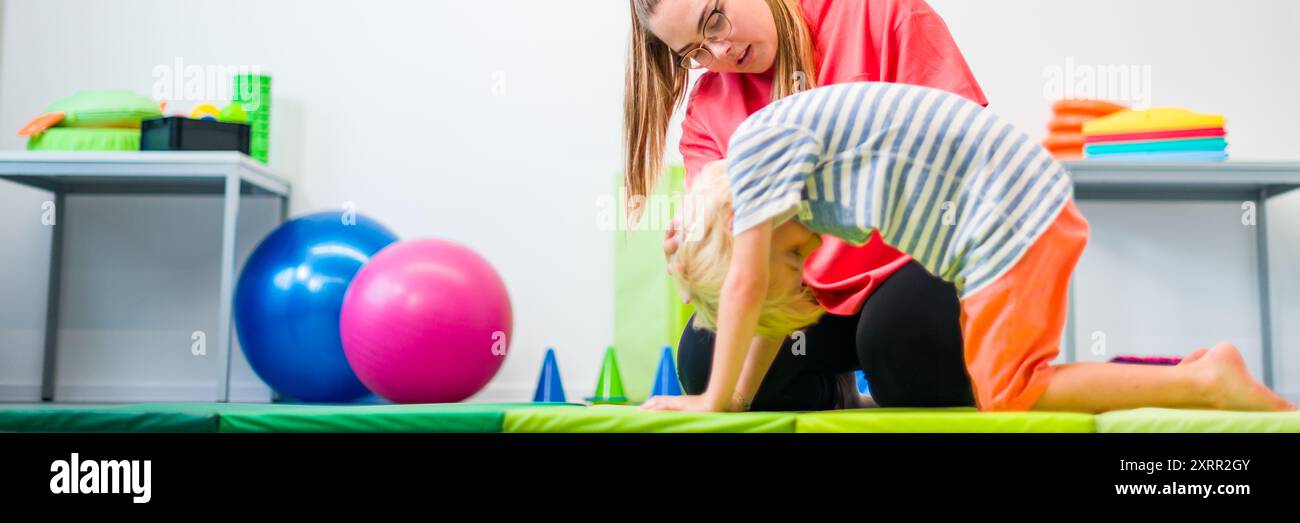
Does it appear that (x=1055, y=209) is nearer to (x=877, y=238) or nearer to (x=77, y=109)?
(x=877, y=238)

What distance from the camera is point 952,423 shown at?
1060 mm

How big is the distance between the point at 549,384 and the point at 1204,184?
5.98ft

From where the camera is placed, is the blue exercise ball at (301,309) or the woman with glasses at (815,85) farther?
the blue exercise ball at (301,309)

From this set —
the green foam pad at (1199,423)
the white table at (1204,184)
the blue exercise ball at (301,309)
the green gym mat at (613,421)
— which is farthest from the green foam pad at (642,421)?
the white table at (1204,184)

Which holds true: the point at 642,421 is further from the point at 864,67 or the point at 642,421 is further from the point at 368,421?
the point at 864,67

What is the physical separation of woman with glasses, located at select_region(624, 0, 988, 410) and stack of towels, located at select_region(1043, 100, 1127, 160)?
134 cm

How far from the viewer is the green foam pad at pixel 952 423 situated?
1.06 meters

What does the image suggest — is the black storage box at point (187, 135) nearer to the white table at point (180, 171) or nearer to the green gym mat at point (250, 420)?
the white table at point (180, 171)

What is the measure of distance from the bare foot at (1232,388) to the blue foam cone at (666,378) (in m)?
1.54

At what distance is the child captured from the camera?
115cm

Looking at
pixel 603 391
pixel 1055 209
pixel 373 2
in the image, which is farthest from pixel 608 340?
pixel 1055 209

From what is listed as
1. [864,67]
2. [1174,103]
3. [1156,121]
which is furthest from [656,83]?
[1174,103]

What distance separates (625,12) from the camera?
3.04 m

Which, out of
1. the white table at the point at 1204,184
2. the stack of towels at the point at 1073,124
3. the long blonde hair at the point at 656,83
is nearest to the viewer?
the long blonde hair at the point at 656,83
